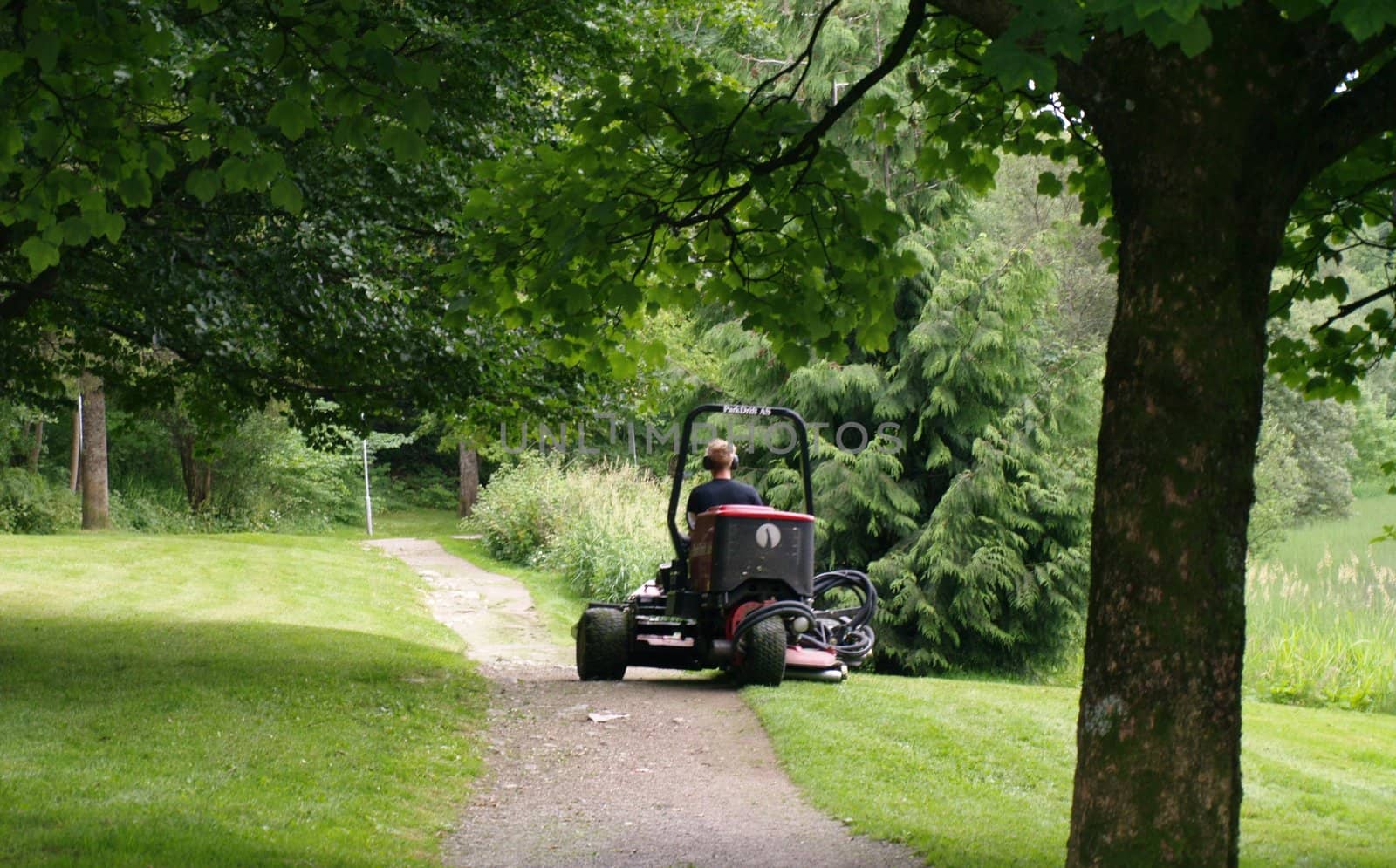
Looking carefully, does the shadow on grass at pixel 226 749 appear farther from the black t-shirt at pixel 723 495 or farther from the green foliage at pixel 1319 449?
the green foliage at pixel 1319 449

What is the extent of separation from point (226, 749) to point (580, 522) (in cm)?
1622

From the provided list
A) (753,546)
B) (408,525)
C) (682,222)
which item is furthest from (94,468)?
(682,222)

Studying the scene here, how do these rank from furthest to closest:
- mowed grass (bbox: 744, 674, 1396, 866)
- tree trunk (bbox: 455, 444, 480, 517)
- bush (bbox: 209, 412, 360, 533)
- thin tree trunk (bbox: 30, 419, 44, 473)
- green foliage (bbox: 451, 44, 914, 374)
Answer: tree trunk (bbox: 455, 444, 480, 517) → bush (bbox: 209, 412, 360, 533) → thin tree trunk (bbox: 30, 419, 44, 473) → mowed grass (bbox: 744, 674, 1396, 866) → green foliage (bbox: 451, 44, 914, 374)

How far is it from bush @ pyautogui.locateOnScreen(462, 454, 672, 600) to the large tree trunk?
1635 centimetres

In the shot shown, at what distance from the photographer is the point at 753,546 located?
11.0 meters

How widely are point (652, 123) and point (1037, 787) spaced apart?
15.7ft

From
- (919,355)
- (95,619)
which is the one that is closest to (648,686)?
(95,619)

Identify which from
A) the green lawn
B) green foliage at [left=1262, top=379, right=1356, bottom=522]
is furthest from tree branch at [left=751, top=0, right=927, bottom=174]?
green foliage at [left=1262, top=379, right=1356, bottom=522]

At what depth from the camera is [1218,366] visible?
4.25 metres

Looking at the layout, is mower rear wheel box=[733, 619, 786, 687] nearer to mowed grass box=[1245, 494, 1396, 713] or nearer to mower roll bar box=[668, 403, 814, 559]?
mower roll bar box=[668, 403, 814, 559]

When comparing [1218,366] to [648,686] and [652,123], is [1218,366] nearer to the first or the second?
[652,123]

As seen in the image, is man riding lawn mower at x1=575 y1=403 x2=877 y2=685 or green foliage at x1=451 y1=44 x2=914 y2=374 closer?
green foliage at x1=451 y1=44 x2=914 y2=374

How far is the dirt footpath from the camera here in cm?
648

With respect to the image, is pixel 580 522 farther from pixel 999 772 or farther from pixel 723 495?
pixel 999 772
